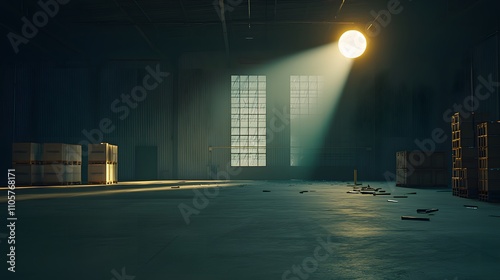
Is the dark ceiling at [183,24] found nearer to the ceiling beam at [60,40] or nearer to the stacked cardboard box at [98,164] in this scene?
the ceiling beam at [60,40]

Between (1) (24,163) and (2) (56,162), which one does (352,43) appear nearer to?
(2) (56,162)

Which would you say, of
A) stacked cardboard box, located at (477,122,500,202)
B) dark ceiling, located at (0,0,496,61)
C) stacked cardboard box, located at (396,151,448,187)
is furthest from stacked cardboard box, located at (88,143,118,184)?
stacked cardboard box, located at (477,122,500,202)

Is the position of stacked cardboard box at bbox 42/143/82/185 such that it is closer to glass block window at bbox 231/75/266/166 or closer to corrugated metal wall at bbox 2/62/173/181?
corrugated metal wall at bbox 2/62/173/181

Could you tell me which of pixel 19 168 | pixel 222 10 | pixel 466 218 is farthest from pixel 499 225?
pixel 19 168

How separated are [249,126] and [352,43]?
9034 mm

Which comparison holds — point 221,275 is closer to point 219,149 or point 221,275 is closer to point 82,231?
point 82,231

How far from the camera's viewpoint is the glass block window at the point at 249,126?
1069 inches

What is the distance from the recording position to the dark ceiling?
70.1ft

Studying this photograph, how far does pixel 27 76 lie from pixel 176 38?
9.39m

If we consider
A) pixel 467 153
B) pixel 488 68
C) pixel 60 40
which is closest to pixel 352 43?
pixel 488 68

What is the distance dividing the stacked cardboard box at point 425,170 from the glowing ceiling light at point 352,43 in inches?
203

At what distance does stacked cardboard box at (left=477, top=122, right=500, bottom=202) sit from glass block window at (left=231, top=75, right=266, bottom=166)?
16294 millimetres

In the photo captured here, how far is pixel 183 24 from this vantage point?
23.2 meters

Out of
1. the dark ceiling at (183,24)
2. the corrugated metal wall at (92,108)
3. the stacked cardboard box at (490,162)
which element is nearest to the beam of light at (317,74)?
the dark ceiling at (183,24)
